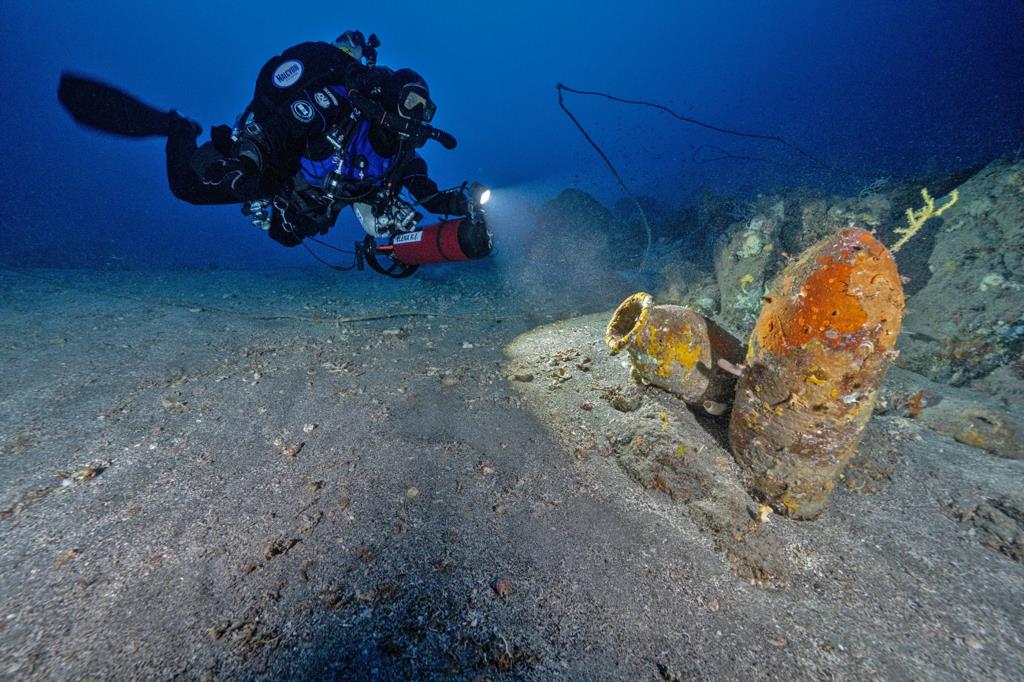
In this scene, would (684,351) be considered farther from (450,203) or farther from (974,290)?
(974,290)

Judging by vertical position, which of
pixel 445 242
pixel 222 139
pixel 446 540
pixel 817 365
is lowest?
pixel 446 540

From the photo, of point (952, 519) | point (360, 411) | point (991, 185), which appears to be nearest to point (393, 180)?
point (360, 411)

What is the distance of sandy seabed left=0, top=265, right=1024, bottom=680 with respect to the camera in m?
1.54

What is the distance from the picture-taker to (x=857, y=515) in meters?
2.37

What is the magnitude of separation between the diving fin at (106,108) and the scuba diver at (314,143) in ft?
0.04

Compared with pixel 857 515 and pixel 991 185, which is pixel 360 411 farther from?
pixel 991 185

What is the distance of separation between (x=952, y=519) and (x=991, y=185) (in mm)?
4821

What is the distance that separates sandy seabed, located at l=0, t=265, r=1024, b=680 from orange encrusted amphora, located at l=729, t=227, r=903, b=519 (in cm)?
28

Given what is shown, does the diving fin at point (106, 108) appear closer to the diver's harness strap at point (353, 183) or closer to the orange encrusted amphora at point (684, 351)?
the diver's harness strap at point (353, 183)

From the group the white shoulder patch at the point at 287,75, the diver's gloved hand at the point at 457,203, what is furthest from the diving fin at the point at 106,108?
the diver's gloved hand at the point at 457,203

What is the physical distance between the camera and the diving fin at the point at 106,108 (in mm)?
5633

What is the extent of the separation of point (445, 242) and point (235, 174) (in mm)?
2324

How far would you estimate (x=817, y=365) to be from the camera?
2041 millimetres

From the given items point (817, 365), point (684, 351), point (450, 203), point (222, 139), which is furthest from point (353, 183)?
point (817, 365)
